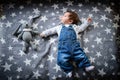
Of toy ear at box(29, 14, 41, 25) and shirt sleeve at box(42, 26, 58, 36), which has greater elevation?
toy ear at box(29, 14, 41, 25)

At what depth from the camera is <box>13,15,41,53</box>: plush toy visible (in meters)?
1.77

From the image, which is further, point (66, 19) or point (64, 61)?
point (66, 19)

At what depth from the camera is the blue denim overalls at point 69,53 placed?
1694 mm

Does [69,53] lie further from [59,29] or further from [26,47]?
[26,47]

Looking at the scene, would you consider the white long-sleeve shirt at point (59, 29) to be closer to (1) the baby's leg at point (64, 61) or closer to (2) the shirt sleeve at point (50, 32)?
(2) the shirt sleeve at point (50, 32)

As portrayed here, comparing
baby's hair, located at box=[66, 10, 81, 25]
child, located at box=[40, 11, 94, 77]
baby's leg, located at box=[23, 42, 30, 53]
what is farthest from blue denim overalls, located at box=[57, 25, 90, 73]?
baby's leg, located at box=[23, 42, 30, 53]

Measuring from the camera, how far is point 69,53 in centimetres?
171

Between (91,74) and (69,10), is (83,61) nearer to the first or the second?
(91,74)

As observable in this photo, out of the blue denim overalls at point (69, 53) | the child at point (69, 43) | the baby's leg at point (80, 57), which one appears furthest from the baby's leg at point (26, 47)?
the baby's leg at point (80, 57)

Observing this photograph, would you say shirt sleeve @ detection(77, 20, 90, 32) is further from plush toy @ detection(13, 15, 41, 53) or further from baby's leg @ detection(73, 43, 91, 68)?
plush toy @ detection(13, 15, 41, 53)

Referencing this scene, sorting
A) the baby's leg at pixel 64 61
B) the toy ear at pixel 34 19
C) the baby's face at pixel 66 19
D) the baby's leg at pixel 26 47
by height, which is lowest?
the baby's leg at pixel 64 61

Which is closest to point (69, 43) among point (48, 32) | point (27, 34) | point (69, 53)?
point (69, 53)

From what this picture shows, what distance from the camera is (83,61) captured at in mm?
1696

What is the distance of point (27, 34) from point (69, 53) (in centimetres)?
32
